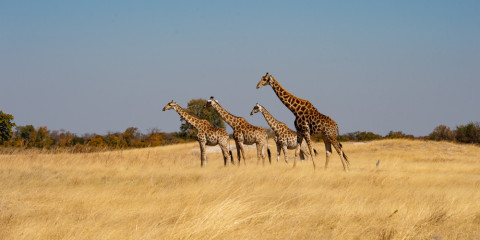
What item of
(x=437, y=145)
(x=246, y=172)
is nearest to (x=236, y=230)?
(x=246, y=172)

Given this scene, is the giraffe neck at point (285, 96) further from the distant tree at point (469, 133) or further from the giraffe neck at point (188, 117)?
the distant tree at point (469, 133)

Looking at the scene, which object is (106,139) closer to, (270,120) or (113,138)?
(113,138)

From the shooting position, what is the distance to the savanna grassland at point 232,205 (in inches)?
298

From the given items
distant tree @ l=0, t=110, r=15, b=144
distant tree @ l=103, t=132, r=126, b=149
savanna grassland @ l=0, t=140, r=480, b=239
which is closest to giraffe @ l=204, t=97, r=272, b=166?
savanna grassland @ l=0, t=140, r=480, b=239

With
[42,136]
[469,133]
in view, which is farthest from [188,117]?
[42,136]

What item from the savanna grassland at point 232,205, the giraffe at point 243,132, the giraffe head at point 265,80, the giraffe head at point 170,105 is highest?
the giraffe head at point 265,80

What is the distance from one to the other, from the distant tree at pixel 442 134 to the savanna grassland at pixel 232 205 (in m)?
31.8

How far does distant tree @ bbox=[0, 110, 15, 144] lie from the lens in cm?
4256

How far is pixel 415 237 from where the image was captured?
7.56 m

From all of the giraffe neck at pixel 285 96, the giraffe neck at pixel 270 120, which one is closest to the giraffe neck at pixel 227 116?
the giraffe neck at pixel 270 120

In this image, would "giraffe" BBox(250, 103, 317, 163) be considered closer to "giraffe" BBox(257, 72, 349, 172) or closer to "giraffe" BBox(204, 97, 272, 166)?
"giraffe" BBox(204, 97, 272, 166)

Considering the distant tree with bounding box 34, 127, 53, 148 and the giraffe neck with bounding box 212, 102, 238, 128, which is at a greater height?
the distant tree with bounding box 34, 127, 53, 148

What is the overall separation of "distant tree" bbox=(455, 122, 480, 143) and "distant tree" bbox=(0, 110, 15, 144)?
38.4m

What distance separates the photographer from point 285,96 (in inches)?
762
